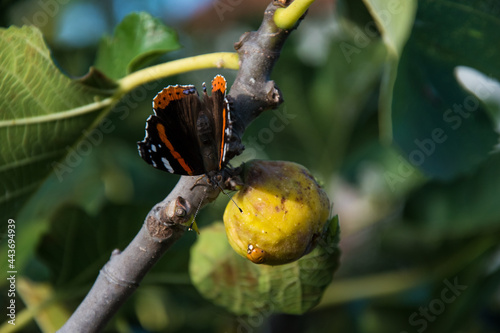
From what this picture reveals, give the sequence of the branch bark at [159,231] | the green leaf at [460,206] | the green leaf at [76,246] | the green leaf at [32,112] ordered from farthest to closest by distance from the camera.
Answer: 1. the green leaf at [460,206]
2. the green leaf at [76,246]
3. the green leaf at [32,112]
4. the branch bark at [159,231]

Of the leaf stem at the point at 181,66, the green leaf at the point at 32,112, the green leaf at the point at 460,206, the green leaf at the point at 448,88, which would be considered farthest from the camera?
the green leaf at the point at 460,206

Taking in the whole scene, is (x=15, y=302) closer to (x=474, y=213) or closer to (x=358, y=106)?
(x=358, y=106)

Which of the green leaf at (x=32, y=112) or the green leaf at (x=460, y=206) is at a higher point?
the green leaf at (x=32, y=112)

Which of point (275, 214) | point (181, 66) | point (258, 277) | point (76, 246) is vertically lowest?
point (76, 246)

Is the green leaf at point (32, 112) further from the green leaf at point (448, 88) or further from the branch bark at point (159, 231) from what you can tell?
the green leaf at point (448, 88)

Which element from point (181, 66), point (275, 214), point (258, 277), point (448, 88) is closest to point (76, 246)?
point (258, 277)

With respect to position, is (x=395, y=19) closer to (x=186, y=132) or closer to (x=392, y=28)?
(x=392, y=28)

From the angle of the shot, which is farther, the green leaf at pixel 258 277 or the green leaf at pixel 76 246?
the green leaf at pixel 76 246

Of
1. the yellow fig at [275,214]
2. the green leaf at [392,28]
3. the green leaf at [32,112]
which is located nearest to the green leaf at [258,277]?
the yellow fig at [275,214]
